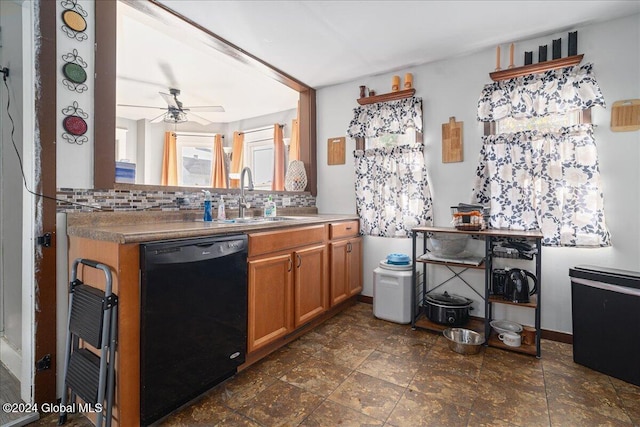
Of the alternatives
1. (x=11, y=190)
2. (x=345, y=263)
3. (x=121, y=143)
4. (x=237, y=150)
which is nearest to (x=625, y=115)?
(x=345, y=263)

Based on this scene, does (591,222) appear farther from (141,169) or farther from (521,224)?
(141,169)

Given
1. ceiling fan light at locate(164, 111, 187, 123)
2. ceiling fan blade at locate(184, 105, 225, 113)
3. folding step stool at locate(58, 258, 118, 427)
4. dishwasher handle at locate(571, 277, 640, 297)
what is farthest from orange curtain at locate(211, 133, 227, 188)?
dishwasher handle at locate(571, 277, 640, 297)

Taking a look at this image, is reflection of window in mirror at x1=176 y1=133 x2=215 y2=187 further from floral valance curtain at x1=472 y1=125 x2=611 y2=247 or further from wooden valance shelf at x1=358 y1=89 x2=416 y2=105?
floral valance curtain at x1=472 y1=125 x2=611 y2=247

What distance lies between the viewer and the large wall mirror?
1748 millimetres

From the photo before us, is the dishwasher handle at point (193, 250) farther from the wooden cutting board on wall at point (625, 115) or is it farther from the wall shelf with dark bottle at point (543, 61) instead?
the wooden cutting board on wall at point (625, 115)

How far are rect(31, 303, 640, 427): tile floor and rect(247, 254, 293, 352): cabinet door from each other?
0.66 ft

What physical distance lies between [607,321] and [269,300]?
2.13 metres

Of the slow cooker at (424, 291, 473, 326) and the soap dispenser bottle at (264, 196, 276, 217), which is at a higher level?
the soap dispenser bottle at (264, 196, 276, 217)

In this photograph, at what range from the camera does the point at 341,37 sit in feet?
8.13

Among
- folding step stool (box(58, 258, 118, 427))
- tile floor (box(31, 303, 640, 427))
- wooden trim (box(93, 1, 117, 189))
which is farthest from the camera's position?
wooden trim (box(93, 1, 117, 189))

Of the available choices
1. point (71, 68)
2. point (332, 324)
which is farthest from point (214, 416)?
point (71, 68)

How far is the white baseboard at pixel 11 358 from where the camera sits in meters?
1.78

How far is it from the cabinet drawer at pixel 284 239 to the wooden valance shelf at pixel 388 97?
58.6 inches

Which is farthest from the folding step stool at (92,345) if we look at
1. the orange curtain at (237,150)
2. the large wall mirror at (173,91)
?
the orange curtain at (237,150)
